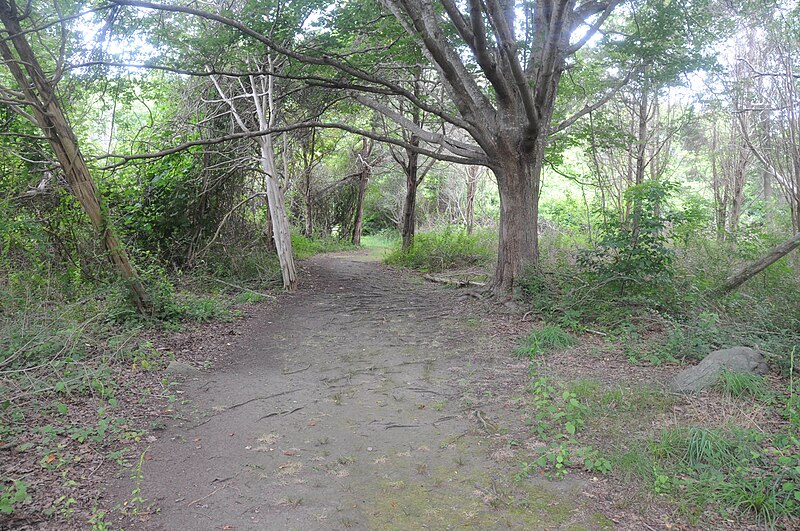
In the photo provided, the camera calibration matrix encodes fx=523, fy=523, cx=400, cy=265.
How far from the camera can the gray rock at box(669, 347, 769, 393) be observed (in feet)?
15.4

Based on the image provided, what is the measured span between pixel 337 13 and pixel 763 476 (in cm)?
830

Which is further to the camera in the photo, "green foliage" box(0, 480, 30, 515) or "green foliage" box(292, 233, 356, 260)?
"green foliage" box(292, 233, 356, 260)

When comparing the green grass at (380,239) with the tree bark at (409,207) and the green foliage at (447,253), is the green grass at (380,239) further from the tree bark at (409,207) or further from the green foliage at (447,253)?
the green foliage at (447,253)

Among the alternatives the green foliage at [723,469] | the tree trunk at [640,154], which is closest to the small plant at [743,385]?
the green foliage at [723,469]

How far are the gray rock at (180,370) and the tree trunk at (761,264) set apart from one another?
23.3 feet

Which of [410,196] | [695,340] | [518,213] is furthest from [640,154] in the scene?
[695,340]

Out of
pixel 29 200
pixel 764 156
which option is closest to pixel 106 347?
pixel 29 200

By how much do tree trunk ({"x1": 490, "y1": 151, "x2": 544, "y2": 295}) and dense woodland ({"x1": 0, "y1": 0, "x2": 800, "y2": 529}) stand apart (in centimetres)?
4

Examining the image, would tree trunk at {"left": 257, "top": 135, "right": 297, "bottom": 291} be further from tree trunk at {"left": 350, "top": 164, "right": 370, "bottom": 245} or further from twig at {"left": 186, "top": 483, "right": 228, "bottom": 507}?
tree trunk at {"left": 350, "top": 164, "right": 370, "bottom": 245}

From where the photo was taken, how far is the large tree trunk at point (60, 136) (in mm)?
6020

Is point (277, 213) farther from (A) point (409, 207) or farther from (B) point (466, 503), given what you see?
(B) point (466, 503)

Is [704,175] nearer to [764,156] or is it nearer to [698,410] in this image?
[764,156]

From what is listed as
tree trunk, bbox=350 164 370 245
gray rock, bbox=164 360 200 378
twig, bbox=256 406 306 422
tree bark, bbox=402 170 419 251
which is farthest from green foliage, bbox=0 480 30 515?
tree trunk, bbox=350 164 370 245

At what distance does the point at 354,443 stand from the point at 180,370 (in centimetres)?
287
